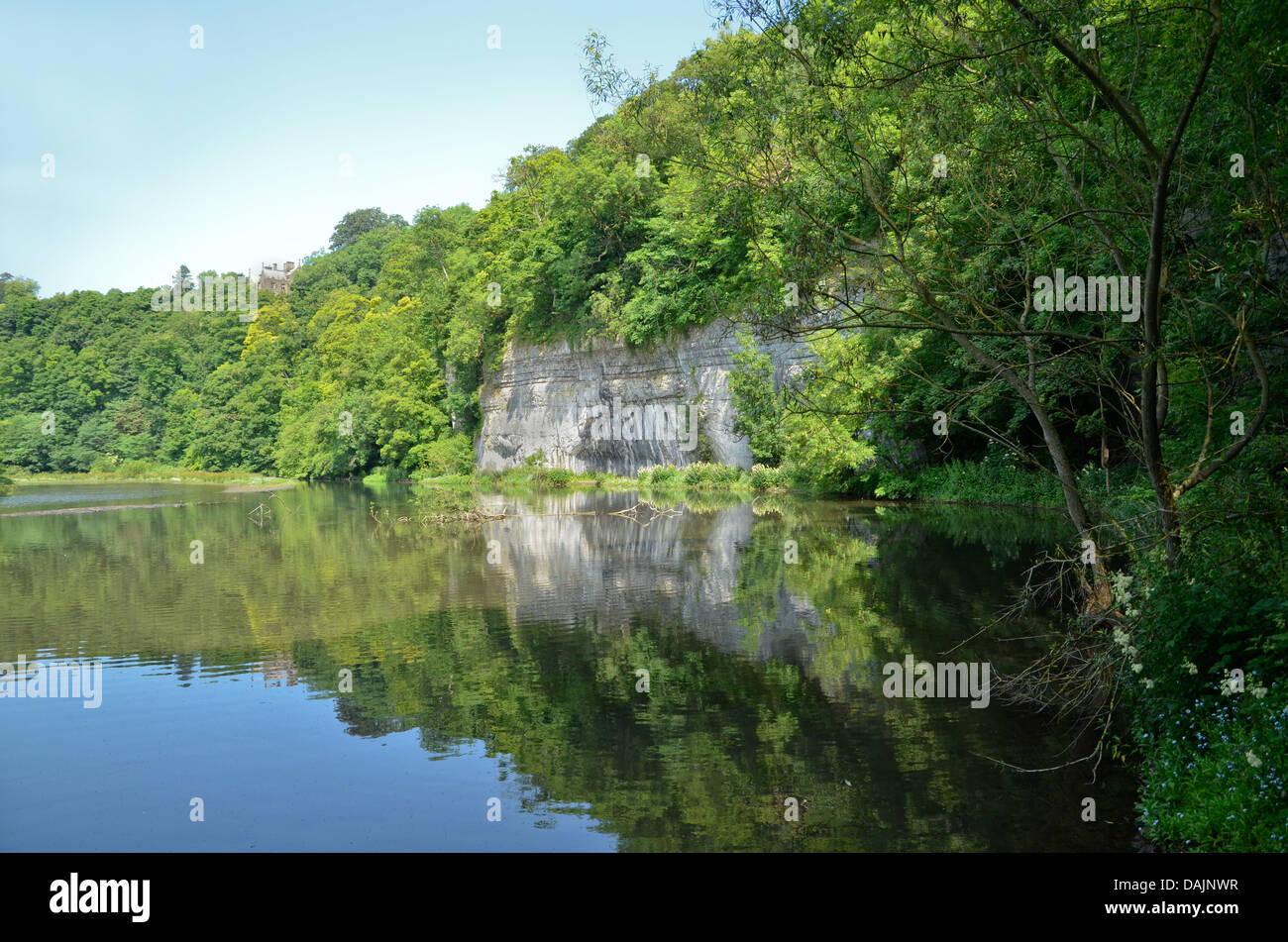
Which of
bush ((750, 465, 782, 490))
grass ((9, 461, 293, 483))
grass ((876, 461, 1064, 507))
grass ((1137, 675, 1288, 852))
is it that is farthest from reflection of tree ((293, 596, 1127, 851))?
grass ((9, 461, 293, 483))

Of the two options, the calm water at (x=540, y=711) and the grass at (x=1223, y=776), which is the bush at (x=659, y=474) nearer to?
the calm water at (x=540, y=711)

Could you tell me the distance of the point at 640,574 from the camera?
18828 mm

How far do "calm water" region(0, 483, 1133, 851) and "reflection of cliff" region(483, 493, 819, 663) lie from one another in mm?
111

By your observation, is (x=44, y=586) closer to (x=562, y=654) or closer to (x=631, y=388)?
(x=562, y=654)

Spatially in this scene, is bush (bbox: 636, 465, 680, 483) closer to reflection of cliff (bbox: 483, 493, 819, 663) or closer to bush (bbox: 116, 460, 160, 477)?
reflection of cliff (bbox: 483, 493, 819, 663)

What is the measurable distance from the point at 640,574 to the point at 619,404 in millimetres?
29498

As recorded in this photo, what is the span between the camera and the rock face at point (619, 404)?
42469 millimetres

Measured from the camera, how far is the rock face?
139ft

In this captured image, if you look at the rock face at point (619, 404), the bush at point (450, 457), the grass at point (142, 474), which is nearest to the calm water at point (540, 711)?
the rock face at point (619, 404)

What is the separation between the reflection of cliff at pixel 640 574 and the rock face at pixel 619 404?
11.0 m

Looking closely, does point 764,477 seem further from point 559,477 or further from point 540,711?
point 540,711
